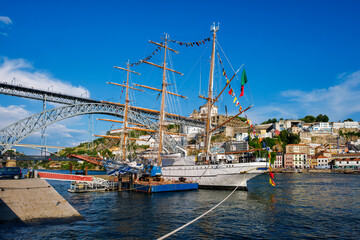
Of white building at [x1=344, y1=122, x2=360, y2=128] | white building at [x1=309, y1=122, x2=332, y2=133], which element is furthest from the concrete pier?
white building at [x1=344, y1=122, x2=360, y2=128]

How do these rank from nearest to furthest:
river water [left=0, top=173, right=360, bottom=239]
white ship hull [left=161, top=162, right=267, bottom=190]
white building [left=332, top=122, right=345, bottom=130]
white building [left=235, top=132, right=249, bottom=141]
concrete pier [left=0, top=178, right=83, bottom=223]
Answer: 1. concrete pier [left=0, top=178, right=83, bottom=223]
2. river water [left=0, top=173, right=360, bottom=239]
3. white ship hull [left=161, top=162, right=267, bottom=190]
4. white building [left=235, top=132, right=249, bottom=141]
5. white building [left=332, top=122, right=345, bottom=130]

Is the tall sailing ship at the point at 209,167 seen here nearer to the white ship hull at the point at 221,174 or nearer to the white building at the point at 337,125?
the white ship hull at the point at 221,174

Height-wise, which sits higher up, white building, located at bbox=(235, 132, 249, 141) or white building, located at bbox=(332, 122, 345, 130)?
white building, located at bbox=(332, 122, 345, 130)

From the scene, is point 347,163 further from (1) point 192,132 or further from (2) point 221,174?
(2) point 221,174

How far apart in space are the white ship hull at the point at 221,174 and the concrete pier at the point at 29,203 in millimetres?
22049

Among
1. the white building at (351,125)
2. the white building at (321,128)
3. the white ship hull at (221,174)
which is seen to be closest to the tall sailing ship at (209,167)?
the white ship hull at (221,174)

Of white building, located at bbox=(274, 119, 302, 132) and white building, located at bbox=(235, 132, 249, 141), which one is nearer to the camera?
white building, located at bbox=(235, 132, 249, 141)

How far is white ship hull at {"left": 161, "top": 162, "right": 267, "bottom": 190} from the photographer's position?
31562mm

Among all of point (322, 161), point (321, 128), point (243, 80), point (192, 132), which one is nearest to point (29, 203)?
point (243, 80)

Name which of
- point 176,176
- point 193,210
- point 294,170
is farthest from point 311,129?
point 193,210

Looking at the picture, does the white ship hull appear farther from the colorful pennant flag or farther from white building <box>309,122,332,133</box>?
white building <box>309,122,332,133</box>

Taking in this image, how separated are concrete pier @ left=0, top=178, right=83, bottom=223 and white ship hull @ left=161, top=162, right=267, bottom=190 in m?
22.0

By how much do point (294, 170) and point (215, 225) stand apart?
88.1 m

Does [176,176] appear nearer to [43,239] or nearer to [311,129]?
[43,239]
